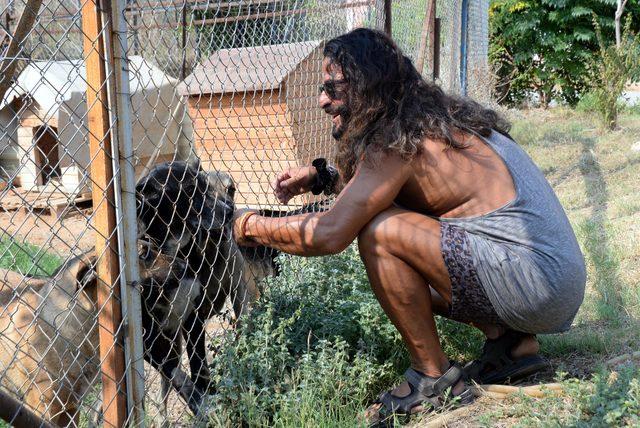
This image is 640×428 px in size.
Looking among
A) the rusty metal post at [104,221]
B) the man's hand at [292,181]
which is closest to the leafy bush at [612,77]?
the man's hand at [292,181]

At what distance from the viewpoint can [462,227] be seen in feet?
9.60

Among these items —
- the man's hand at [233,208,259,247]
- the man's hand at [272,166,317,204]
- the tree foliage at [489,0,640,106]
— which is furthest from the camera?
the tree foliage at [489,0,640,106]

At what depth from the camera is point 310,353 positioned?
3.04 meters

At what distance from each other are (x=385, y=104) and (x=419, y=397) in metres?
1.34

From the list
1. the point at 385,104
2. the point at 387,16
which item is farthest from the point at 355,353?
the point at 387,16

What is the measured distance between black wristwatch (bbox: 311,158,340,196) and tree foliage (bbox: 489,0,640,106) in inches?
605

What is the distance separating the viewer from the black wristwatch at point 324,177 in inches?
143

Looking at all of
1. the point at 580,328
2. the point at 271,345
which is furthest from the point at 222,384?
the point at 580,328

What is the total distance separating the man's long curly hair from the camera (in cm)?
292

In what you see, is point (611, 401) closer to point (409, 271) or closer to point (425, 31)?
point (409, 271)

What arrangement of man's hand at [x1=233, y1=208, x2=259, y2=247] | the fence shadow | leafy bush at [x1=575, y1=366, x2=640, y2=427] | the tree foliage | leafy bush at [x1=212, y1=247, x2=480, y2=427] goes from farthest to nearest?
the tree foliage < the fence shadow < man's hand at [x1=233, y1=208, x2=259, y2=247] < leafy bush at [x1=212, y1=247, x2=480, y2=427] < leafy bush at [x1=575, y1=366, x2=640, y2=427]

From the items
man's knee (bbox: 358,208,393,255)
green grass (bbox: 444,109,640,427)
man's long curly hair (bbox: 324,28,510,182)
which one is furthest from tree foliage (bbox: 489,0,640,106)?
man's knee (bbox: 358,208,393,255)

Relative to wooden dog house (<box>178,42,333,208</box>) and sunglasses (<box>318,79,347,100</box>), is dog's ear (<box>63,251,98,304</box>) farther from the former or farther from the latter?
wooden dog house (<box>178,42,333,208</box>)

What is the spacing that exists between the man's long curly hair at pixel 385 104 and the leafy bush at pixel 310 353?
81 cm
